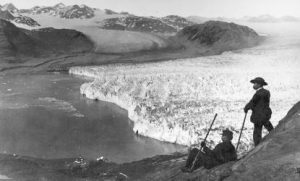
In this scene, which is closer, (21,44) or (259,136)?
(259,136)

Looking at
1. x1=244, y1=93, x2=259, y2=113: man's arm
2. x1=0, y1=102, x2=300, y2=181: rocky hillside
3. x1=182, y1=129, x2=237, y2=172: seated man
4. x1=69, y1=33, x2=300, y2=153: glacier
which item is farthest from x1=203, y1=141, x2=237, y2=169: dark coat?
x1=69, y1=33, x2=300, y2=153: glacier

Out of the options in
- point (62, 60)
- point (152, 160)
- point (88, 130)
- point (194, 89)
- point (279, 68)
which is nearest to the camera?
point (152, 160)

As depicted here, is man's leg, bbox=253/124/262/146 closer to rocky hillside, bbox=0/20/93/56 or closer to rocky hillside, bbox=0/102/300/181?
rocky hillside, bbox=0/102/300/181

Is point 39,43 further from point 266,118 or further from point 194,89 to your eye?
point 266,118

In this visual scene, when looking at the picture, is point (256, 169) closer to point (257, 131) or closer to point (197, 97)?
point (257, 131)

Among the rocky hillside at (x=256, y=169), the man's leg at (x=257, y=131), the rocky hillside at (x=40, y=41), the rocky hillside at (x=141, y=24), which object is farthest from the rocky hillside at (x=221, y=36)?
the man's leg at (x=257, y=131)

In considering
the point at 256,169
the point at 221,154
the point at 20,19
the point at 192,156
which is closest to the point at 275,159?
the point at 256,169

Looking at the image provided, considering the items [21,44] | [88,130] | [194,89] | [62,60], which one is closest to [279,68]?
[194,89]

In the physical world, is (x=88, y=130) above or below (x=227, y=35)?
below
